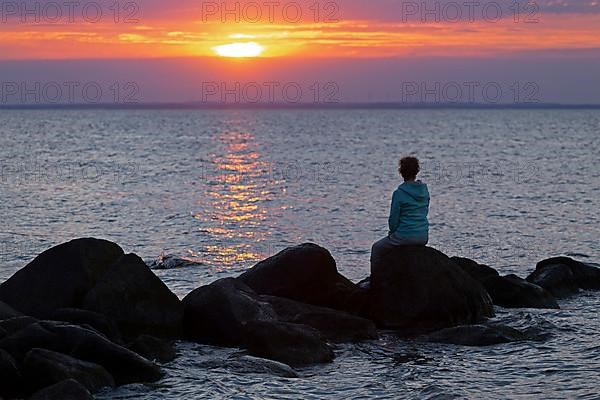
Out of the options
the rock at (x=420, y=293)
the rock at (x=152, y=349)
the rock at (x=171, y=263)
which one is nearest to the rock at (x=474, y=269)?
the rock at (x=420, y=293)

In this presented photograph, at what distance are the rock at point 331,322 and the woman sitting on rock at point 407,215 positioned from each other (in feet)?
4.02

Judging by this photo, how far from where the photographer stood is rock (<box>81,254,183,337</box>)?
1495 centimetres

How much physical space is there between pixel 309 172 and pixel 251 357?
4679 cm

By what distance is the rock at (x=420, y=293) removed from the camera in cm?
1580

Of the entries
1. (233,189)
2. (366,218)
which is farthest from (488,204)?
(233,189)

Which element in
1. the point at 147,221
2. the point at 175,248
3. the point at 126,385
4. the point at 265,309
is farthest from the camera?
the point at 147,221

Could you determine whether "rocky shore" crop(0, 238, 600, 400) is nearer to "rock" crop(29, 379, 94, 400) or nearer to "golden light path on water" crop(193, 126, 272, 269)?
"rock" crop(29, 379, 94, 400)

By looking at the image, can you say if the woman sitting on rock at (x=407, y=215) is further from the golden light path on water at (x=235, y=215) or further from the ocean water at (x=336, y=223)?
the golden light path on water at (x=235, y=215)

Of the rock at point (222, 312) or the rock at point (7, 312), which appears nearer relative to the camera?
the rock at point (7, 312)

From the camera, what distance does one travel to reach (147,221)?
34.0 m

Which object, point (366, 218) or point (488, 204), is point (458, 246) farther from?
point (488, 204)

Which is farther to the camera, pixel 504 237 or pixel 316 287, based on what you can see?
pixel 504 237

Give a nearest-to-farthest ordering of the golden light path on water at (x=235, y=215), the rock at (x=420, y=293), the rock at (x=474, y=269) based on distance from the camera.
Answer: the rock at (x=420, y=293) < the rock at (x=474, y=269) < the golden light path on water at (x=235, y=215)

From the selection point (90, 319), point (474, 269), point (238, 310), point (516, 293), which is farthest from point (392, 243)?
point (90, 319)
